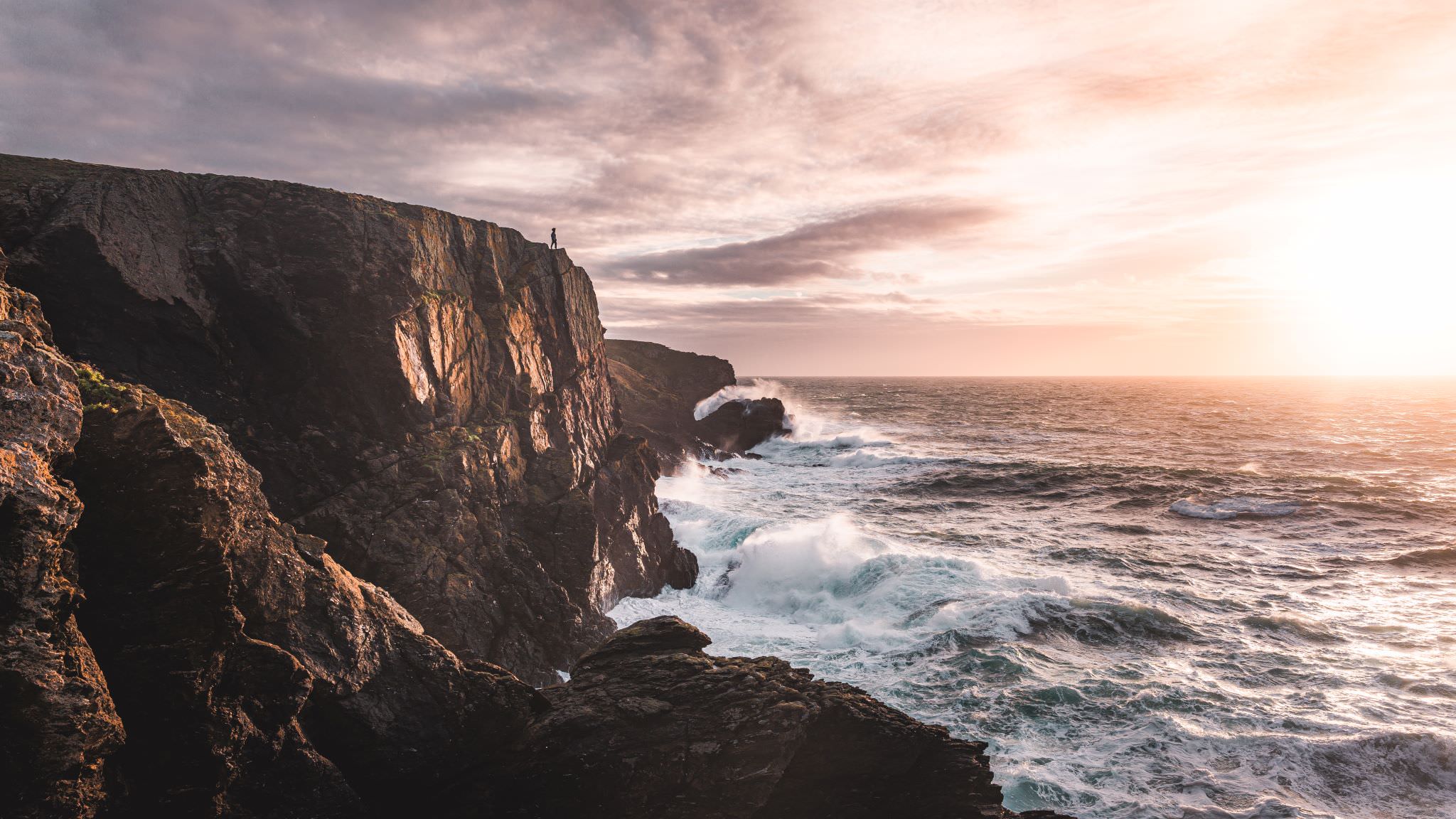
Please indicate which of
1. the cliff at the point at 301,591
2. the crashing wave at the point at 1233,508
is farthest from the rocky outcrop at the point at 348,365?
the crashing wave at the point at 1233,508

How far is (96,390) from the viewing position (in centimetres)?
823

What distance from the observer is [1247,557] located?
99.6ft

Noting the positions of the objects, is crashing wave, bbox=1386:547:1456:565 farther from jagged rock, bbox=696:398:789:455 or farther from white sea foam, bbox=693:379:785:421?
white sea foam, bbox=693:379:785:421

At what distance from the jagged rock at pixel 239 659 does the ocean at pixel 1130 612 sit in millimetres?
12632

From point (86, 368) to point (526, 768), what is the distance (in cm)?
852

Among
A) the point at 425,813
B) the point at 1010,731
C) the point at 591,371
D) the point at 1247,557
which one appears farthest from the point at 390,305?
the point at 1247,557

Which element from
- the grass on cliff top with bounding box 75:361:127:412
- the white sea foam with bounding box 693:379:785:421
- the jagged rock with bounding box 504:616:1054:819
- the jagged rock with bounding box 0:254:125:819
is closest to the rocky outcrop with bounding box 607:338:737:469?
the white sea foam with bounding box 693:379:785:421

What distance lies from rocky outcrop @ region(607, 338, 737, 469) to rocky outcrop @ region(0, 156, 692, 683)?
27.0m

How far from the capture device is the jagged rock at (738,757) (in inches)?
403

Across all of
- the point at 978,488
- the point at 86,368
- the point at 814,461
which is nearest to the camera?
the point at 86,368

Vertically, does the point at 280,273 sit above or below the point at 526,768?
above

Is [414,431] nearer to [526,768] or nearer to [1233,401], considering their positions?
[526,768]

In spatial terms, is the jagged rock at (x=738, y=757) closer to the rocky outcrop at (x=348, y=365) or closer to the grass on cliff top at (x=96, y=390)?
the rocky outcrop at (x=348, y=365)

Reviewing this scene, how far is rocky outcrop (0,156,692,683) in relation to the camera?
1466 cm
